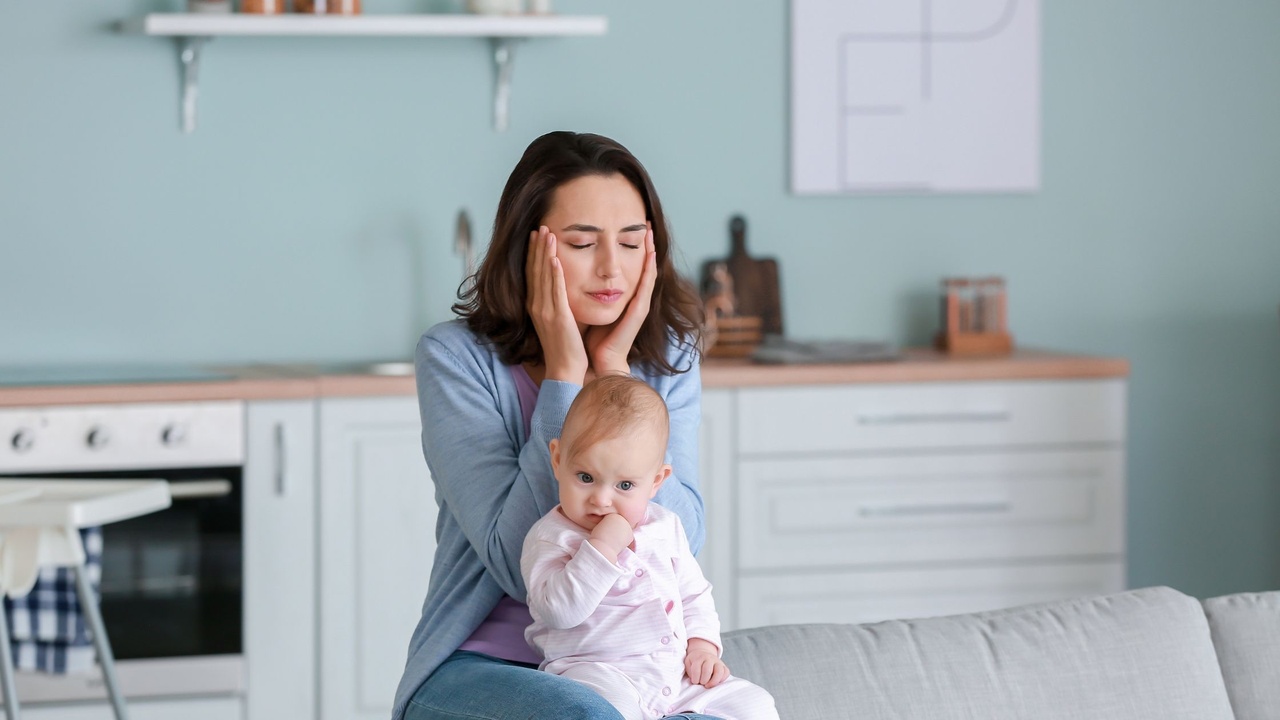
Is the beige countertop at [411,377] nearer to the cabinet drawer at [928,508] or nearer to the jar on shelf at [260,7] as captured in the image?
the cabinet drawer at [928,508]

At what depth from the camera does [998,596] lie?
324 cm

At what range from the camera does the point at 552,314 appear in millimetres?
1728

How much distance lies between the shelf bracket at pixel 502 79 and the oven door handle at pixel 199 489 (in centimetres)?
109

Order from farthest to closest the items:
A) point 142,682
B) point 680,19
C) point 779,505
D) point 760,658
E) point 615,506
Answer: point 680,19
point 779,505
point 142,682
point 760,658
point 615,506

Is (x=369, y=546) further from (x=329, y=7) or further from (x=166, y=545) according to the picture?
(x=329, y=7)

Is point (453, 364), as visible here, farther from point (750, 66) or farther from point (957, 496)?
point (750, 66)

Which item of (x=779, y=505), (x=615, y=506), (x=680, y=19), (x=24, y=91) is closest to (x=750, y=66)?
(x=680, y=19)

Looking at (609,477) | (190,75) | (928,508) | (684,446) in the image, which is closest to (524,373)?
(684,446)

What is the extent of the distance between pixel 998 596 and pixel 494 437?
1878mm

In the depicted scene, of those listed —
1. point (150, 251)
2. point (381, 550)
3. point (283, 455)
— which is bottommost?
point (381, 550)

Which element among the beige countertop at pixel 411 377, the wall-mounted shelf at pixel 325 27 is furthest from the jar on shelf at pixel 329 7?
the beige countertop at pixel 411 377

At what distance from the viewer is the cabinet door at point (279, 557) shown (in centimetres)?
291

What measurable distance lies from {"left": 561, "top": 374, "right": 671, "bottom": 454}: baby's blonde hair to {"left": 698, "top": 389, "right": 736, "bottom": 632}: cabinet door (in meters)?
1.54

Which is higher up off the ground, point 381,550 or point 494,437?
point 494,437
